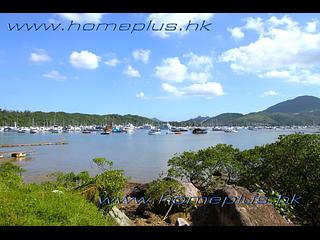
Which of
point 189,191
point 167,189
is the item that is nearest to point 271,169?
point 189,191

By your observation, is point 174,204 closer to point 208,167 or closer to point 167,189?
point 167,189

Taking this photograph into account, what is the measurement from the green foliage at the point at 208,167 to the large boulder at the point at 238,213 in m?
2.64

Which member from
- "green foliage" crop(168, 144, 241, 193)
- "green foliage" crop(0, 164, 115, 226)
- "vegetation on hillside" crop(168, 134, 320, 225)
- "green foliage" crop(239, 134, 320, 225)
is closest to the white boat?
"green foliage" crop(168, 144, 241, 193)

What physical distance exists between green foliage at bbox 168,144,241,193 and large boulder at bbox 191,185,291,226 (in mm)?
2637

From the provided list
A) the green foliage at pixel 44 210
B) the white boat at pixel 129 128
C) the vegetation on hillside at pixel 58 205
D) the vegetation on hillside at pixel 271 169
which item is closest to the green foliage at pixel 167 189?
the vegetation on hillside at pixel 58 205

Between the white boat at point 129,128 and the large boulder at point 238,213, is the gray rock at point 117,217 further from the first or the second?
the white boat at point 129,128

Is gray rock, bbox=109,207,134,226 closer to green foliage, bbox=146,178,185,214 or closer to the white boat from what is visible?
green foliage, bbox=146,178,185,214

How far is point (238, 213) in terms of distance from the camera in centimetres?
366

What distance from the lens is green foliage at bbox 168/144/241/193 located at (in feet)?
22.1

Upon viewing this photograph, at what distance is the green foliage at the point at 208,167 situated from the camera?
6743 mm

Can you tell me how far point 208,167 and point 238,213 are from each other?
11.0ft
